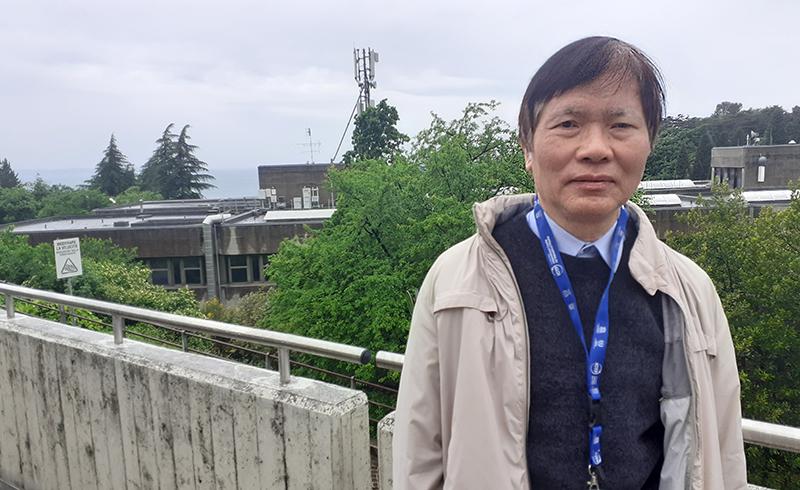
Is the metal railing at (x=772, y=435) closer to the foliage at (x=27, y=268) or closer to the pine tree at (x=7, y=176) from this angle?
the foliage at (x=27, y=268)

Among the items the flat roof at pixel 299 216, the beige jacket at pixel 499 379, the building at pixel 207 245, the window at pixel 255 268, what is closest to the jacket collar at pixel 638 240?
the beige jacket at pixel 499 379

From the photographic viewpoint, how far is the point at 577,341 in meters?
1.57

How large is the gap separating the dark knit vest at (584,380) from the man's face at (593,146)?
6.6 inches

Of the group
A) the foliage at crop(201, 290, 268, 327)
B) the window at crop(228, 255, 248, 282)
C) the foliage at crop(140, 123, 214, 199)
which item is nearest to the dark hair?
the foliage at crop(201, 290, 268, 327)

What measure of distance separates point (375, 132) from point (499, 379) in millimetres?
39936

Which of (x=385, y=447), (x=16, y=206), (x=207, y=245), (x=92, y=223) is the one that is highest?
(x=385, y=447)

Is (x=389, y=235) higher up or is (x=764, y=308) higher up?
(x=389, y=235)

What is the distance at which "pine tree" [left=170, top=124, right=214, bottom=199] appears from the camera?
80.2 metres

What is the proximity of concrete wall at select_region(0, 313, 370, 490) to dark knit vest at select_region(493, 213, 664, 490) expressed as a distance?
1.42 meters

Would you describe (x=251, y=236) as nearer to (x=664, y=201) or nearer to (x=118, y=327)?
(x=664, y=201)

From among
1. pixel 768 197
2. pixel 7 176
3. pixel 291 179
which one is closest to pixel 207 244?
pixel 291 179

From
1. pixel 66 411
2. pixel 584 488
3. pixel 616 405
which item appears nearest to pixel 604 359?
pixel 616 405

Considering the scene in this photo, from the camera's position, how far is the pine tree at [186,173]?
80.2m

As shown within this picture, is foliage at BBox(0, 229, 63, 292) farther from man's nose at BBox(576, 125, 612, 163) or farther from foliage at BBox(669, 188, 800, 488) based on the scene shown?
man's nose at BBox(576, 125, 612, 163)
